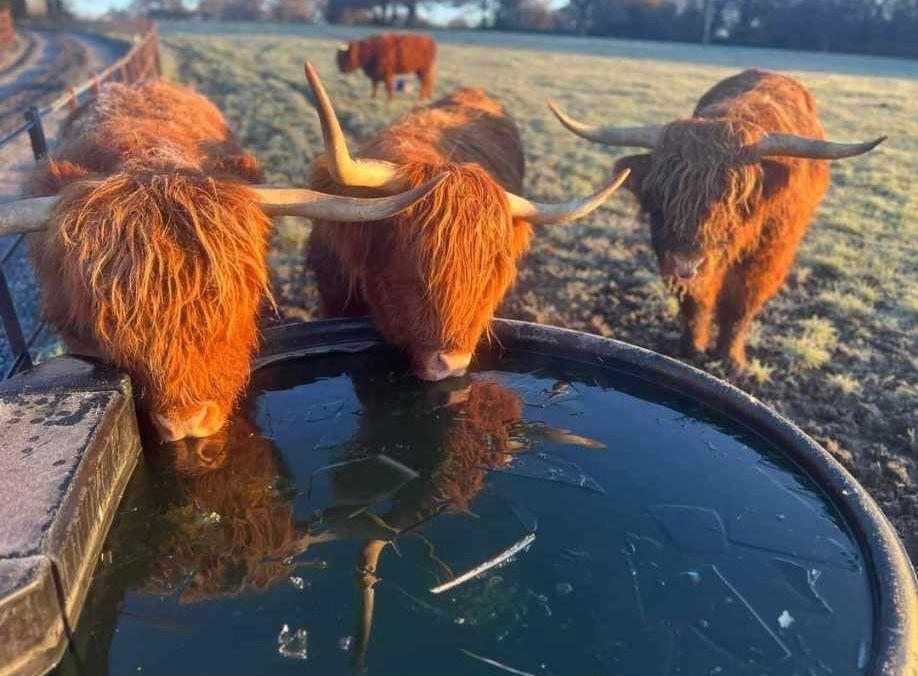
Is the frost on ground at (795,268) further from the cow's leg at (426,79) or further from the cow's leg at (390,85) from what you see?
the cow's leg at (426,79)

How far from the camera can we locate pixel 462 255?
2.72m

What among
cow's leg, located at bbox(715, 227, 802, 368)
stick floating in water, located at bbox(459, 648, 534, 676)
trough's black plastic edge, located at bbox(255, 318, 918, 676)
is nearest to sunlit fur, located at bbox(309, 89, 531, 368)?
trough's black plastic edge, located at bbox(255, 318, 918, 676)

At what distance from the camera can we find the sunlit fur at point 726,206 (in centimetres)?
370

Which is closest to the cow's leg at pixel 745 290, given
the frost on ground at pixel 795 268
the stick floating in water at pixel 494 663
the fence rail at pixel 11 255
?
the frost on ground at pixel 795 268

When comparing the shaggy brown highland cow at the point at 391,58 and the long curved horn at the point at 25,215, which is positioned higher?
the long curved horn at the point at 25,215

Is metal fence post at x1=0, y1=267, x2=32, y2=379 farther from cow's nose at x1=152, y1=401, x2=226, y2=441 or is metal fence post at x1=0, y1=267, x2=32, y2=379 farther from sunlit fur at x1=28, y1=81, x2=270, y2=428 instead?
cow's nose at x1=152, y1=401, x2=226, y2=441

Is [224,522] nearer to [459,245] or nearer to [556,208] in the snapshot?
[459,245]

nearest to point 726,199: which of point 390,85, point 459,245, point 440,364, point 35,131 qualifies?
point 459,245

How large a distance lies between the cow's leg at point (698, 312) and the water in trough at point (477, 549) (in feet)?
5.36

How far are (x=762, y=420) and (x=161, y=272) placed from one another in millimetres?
1833

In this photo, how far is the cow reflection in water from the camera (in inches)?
74.0

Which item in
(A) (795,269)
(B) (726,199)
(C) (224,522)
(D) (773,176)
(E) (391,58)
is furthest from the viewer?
(E) (391,58)

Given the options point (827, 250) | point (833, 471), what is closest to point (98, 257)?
point (833, 471)

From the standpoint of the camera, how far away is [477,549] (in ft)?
6.41
